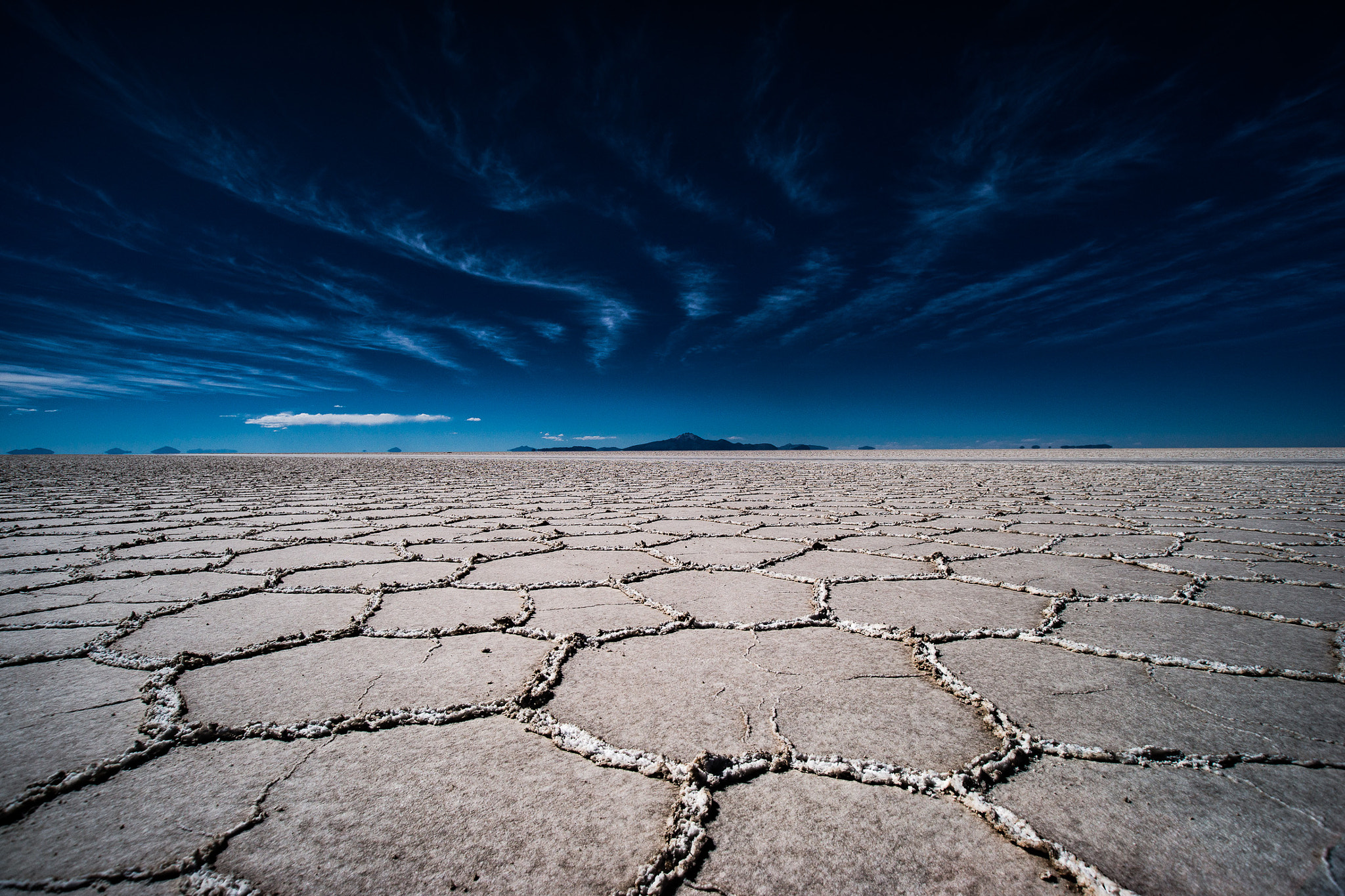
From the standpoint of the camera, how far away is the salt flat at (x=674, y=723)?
2.27 feet

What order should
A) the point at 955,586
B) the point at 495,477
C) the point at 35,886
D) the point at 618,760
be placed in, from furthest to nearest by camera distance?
the point at 495,477 → the point at 955,586 → the point at 618,760 → the point at 35,886

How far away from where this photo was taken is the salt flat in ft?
2.27

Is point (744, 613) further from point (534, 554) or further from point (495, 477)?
point (495, 477)

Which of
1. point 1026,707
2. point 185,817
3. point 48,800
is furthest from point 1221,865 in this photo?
point 48,800

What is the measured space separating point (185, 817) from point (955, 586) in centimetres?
216

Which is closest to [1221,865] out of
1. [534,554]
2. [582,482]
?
[534,554]

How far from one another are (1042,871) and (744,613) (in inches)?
41.2

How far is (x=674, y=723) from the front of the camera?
1019mm

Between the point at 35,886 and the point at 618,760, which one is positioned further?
the point at 618,760

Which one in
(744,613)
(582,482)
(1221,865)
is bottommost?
(1221,865)

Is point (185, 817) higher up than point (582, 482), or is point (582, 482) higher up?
point (582, 482)

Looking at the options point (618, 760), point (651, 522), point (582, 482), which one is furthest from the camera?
point (582, 482)

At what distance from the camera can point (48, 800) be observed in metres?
0.79

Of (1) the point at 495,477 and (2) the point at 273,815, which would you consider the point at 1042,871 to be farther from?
(1) the point at 495,477
